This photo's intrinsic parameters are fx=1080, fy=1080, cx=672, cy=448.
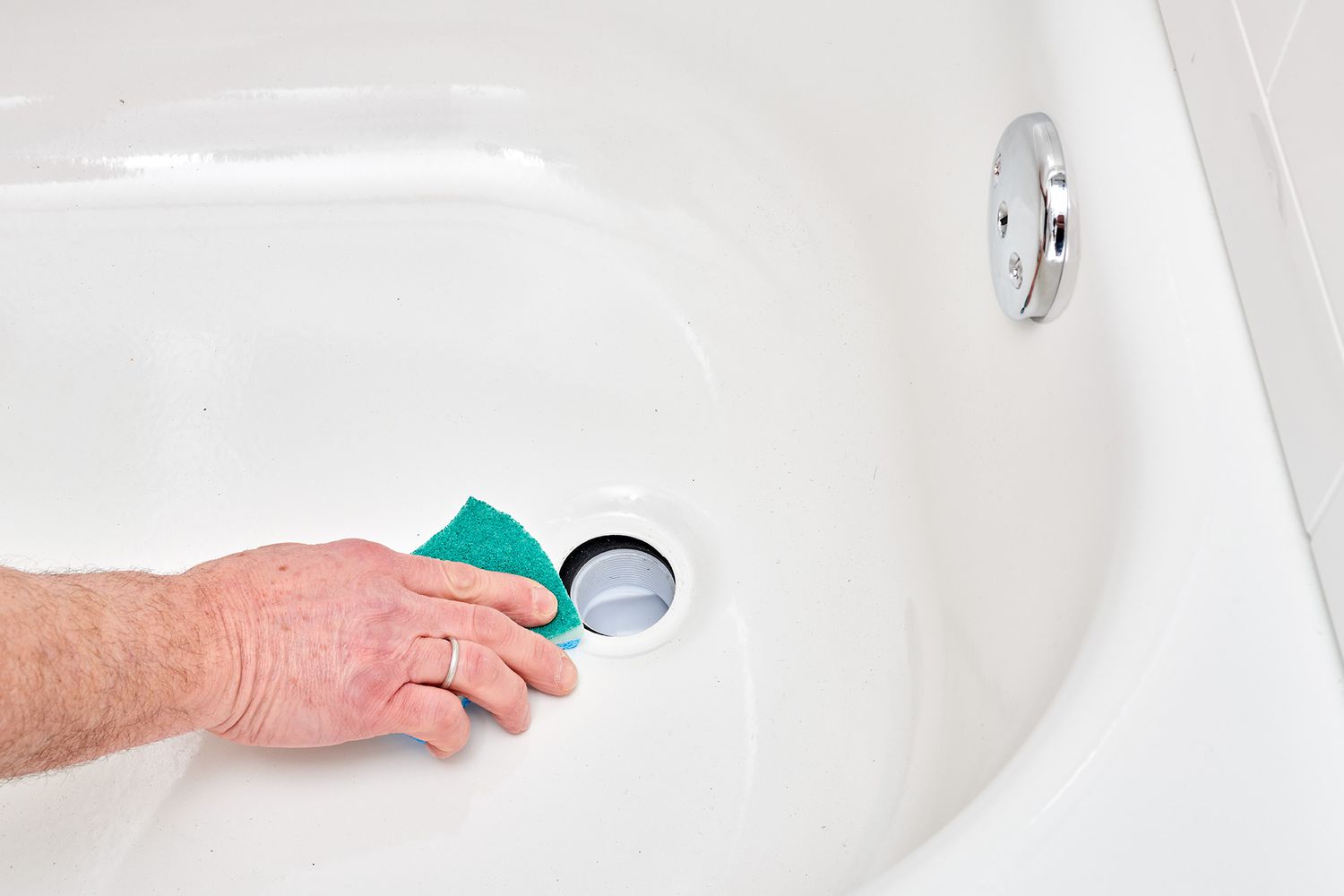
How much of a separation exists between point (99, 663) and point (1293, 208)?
1.83 feet

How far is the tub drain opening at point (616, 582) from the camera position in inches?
30.3

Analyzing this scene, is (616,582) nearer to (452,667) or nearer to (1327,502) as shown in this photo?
(452,667)

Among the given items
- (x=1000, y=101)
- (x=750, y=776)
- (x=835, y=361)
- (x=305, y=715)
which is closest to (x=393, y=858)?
(x=305, y=715)

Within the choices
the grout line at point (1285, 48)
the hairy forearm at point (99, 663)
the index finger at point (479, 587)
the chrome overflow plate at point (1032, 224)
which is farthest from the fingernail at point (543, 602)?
the grout line at point (1285, 48)

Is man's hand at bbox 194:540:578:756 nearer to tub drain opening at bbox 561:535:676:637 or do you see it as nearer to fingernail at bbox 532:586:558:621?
fingernail at bbox 532:586:558:621

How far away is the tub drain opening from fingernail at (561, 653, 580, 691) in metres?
0.08

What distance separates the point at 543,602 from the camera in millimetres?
665

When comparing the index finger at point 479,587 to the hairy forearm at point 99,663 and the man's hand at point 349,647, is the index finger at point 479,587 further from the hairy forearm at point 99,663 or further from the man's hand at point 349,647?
the hairy forearm at point 99,663

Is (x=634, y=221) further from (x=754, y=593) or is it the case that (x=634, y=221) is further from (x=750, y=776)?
(x=750, y=776)

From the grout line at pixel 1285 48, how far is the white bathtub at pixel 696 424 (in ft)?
0.21

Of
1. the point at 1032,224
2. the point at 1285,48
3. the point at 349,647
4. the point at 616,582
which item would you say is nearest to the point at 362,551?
the point at 349,647

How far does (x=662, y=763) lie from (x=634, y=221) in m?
0.45

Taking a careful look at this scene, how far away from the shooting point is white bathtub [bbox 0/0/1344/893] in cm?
40

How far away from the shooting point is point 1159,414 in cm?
45
